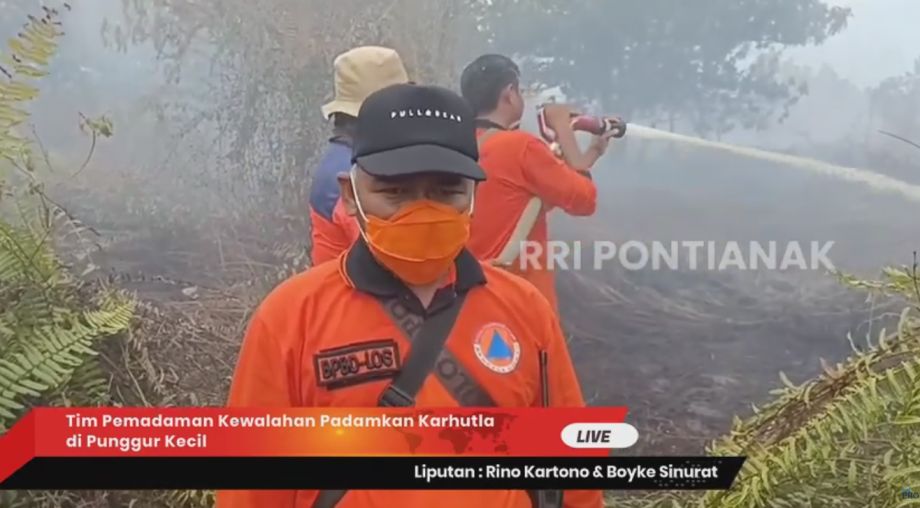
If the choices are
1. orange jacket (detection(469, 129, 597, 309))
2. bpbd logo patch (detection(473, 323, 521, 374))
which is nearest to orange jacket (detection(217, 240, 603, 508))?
bpbd logo patch (detection(473, 323, 521, 374))

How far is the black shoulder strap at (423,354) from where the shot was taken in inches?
68.5

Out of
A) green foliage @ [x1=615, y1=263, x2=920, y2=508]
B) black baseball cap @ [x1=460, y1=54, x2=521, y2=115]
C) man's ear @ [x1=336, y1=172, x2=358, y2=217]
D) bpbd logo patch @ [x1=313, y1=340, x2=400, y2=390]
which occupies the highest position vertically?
black baseball cap @ [x1=460, y1=54, x2=521, y2=115]

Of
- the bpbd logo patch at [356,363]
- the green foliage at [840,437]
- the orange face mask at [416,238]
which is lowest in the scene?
the green foliage at [840,437]

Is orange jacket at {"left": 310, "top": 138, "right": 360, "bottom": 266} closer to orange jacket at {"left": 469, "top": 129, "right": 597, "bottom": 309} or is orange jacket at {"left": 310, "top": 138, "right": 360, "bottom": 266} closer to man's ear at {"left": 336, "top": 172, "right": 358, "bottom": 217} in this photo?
man's ear at {"left": 336, "top": 172, "right": 358, "bottom": 217}

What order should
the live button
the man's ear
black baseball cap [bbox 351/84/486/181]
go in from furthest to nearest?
the live button
the man's ear
black baseball cap [bbox 351/84/486/181]

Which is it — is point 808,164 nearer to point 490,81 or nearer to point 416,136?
point 490,81

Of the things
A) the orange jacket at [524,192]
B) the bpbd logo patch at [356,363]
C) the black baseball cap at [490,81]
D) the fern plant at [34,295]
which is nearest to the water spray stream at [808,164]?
the orange jacket at [524,192]

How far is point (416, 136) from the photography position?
1686 mm

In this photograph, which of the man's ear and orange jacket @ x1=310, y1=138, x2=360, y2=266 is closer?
the man's ear

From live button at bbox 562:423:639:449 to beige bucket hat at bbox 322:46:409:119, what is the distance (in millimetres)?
749

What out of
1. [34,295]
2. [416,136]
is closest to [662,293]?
[416,136]

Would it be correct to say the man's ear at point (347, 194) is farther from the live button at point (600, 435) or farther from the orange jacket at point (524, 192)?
the live button at point (600, 435)

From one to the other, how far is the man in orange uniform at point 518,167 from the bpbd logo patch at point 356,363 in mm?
→ 348

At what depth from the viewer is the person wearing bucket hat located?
77.6 inches
